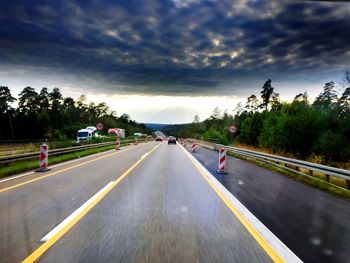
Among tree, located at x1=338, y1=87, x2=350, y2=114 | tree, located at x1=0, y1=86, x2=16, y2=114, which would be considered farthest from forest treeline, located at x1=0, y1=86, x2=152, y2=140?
tree, located at x1=338, y1=87, x2=350, y2=114

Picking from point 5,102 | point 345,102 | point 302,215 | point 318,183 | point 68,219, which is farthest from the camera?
point 5,102

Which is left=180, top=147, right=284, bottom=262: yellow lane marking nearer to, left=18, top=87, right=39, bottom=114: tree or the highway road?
the highway road

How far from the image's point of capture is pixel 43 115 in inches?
3428

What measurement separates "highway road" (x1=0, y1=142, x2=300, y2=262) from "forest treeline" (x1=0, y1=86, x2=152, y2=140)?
70.5 m

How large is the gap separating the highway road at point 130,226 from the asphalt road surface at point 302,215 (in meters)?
0.30

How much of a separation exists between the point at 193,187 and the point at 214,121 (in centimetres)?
17122

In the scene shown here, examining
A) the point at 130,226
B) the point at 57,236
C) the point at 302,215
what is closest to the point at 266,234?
the point at 302,215

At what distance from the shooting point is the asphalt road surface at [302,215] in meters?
4.41

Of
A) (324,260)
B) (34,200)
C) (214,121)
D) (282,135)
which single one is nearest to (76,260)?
(324,260)

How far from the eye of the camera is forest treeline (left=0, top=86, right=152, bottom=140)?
8088 cm

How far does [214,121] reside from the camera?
17900 centimetres

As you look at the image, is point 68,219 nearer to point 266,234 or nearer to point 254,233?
point 254,233

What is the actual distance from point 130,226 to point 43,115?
89871mm

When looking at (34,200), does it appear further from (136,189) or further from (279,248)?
(279,248)
